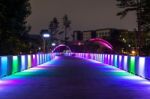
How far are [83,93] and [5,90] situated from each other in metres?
3.06

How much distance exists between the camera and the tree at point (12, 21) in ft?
179

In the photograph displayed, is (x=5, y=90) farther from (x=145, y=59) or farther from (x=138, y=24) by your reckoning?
(x=138, y=24)

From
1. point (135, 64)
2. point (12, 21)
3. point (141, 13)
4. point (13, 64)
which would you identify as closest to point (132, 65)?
point (135, 64)

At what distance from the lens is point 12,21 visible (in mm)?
56594

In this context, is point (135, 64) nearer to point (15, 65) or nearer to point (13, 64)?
point (13, 64)

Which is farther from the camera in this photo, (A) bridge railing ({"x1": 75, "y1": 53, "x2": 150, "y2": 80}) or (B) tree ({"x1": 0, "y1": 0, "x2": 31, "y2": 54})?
(B) tree ({"x1": 0, "y1": 0, "x2": 31, "y2": 54})

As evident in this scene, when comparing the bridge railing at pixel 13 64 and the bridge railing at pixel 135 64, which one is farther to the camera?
the bridge railing at pixel 13 64

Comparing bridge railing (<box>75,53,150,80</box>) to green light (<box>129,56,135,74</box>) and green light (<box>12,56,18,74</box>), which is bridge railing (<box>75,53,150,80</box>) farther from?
green light (<box>12,56,18,74</box>)

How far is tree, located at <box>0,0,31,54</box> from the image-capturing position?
54.4m

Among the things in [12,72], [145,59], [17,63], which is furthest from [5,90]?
[17,63]

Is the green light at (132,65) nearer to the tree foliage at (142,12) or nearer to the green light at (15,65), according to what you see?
the green light at (15,65)

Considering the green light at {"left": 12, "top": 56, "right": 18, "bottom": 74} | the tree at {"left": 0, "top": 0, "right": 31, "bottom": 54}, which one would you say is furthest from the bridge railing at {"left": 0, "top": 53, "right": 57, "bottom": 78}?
the tree at {"left": 0, "top": 0, "right": 31, "bottom": 54}

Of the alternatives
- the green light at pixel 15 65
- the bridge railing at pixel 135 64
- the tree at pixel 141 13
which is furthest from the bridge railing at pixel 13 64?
the tree at pixel 141 13

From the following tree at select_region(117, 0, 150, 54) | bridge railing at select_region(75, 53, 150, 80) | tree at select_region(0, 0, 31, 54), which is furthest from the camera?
tree at select_region(117, 0, 150, 54)
